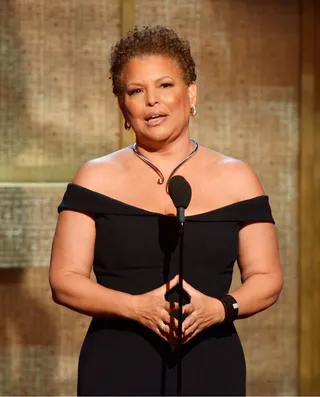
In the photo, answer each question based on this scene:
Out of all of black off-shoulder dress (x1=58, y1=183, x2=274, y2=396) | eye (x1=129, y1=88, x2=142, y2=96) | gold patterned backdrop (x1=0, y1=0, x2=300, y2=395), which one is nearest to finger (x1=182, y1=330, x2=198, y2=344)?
black off-shoulder dress (x1=58, y1=183, x2=274, y2=396)

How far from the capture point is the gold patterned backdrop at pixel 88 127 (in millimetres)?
3875

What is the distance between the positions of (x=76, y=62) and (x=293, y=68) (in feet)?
3.44

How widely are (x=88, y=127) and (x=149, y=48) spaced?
172cm

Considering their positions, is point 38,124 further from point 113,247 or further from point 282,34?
point 113,247

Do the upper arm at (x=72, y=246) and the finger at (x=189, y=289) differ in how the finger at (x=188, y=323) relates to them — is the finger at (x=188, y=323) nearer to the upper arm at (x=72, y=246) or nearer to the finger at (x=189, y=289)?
the finger at (x=189, y=289)

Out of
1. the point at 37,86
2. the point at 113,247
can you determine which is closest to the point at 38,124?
the point at 37,86

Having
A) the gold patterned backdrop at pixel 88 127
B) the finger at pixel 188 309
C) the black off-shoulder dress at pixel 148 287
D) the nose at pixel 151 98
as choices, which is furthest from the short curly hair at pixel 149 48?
the gold patterned backdrop at pixel 88 127

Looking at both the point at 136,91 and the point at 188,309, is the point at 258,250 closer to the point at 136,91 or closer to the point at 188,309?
the point at 188,309

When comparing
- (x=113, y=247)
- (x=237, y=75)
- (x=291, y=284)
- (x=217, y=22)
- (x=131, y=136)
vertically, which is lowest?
(x=291, y=284)

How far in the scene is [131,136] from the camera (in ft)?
13.0

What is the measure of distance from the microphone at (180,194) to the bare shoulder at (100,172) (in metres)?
0.32

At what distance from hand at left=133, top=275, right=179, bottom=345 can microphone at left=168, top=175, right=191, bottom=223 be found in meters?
0.24

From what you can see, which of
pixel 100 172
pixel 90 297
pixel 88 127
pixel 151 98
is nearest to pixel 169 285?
pixel 90 297

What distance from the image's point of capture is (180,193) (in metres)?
1.98
